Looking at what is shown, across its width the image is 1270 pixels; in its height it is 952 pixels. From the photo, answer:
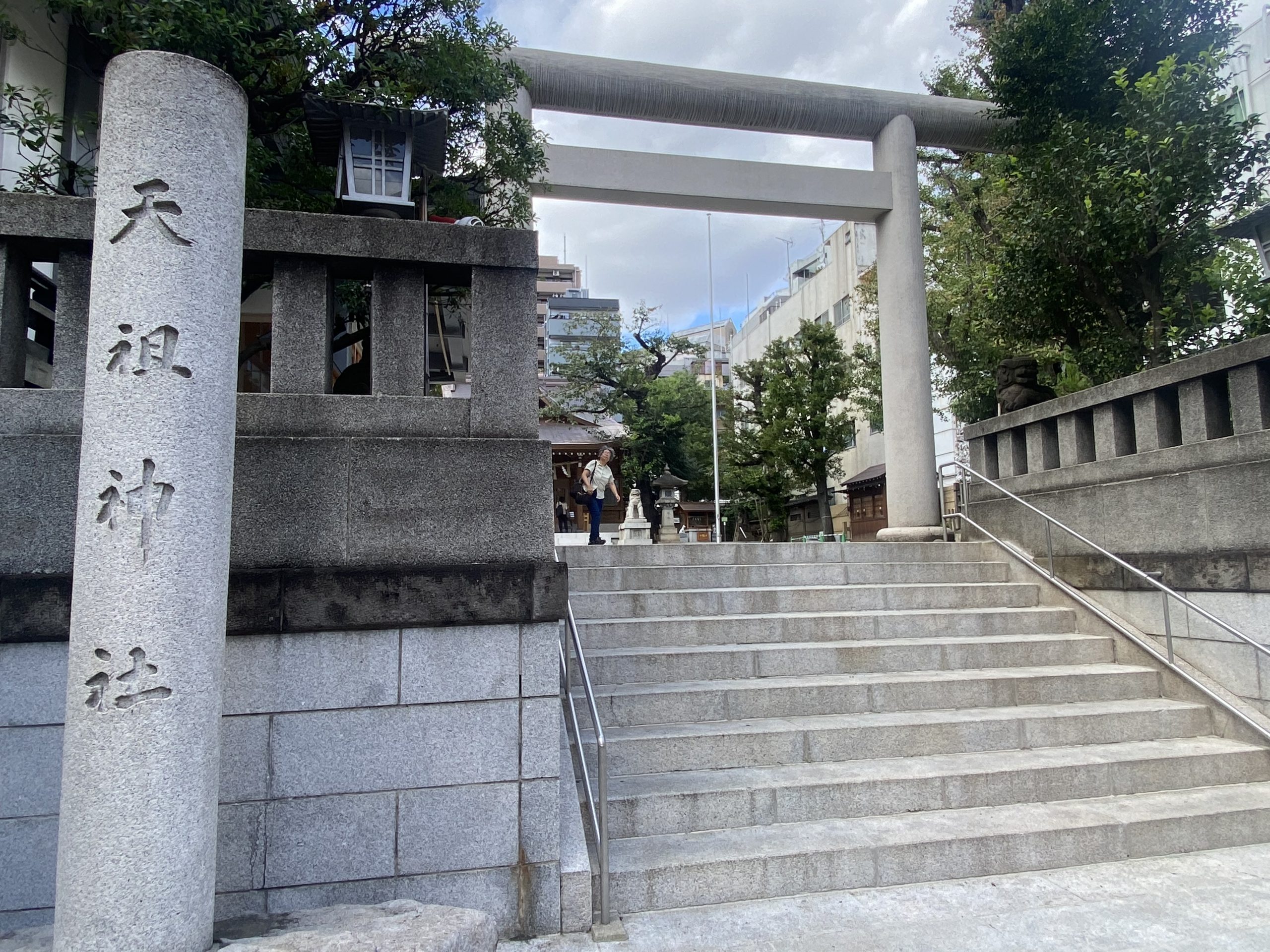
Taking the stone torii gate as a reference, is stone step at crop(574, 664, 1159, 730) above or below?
below

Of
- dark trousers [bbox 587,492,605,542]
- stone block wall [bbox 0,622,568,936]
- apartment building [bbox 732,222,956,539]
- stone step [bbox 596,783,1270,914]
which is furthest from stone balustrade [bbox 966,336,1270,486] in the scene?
apartment building [bbox 732,222,956,539]

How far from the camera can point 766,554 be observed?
325 inches

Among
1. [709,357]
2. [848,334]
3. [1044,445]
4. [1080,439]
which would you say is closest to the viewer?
[1080,439]

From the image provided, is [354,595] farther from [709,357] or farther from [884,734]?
[709,357]

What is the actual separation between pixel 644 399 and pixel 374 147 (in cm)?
2639

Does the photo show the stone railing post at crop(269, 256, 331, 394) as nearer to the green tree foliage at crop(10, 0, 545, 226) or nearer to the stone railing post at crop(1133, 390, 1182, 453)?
the green tree foliage at crop(10, 0, 545, 226)

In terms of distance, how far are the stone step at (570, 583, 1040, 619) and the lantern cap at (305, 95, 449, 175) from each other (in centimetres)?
370

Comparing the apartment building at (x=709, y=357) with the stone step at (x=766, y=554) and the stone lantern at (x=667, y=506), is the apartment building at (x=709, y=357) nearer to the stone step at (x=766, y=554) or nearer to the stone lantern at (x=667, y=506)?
the stone lantern at (x=667, y=506)

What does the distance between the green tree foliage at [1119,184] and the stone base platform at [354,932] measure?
25.4 feet

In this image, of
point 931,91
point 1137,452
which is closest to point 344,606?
point 1137,452

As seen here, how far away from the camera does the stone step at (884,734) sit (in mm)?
5047

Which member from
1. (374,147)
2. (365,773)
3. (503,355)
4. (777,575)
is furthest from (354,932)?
(777,575)

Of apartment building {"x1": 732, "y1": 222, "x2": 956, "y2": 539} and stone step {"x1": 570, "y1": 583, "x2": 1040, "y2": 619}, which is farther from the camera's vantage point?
apartment building {"x1": 732, "y1": 222, "x2": 956, "y2": 539}

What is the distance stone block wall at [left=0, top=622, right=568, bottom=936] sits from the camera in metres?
3.42
